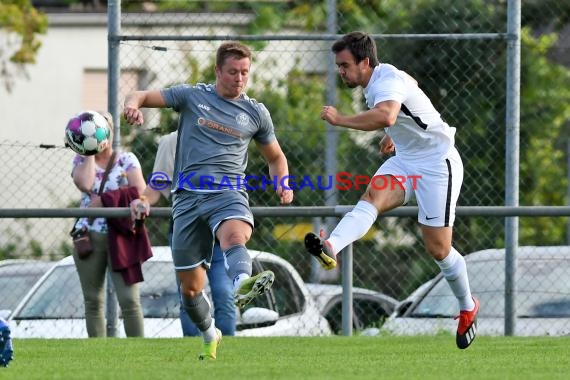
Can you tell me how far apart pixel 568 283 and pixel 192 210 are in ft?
13.6

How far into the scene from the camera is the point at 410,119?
31.4ft

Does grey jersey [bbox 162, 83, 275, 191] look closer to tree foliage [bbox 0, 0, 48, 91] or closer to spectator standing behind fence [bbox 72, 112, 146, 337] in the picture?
spectator standing behind fence [bbox 72, 112, 146, 337]

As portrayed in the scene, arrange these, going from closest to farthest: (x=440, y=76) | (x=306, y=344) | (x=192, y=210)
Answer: (x=192, y=210), (x=306, y=344), (x=440, y=76)

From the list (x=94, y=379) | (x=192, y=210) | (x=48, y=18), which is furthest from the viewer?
(x=48, y=18)

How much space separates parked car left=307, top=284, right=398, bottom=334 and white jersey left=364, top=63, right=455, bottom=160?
390cm

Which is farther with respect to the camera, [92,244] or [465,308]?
[92,244]

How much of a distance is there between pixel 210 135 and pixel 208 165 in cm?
20

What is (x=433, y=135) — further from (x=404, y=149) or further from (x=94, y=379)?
(x=94, y=379)

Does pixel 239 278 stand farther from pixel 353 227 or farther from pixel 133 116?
pixel 133 116

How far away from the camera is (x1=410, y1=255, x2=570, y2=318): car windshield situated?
1238 centimetres

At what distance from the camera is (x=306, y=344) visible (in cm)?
1088

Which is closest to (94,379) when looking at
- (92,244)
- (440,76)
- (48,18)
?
(92,244)

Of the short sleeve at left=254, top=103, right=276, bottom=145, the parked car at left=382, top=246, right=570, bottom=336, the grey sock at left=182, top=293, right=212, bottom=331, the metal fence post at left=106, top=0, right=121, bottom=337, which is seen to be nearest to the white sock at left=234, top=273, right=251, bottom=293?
the grey sock at left=182, top=293, right=212, bottom=331

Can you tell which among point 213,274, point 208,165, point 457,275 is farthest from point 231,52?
point 213,274
